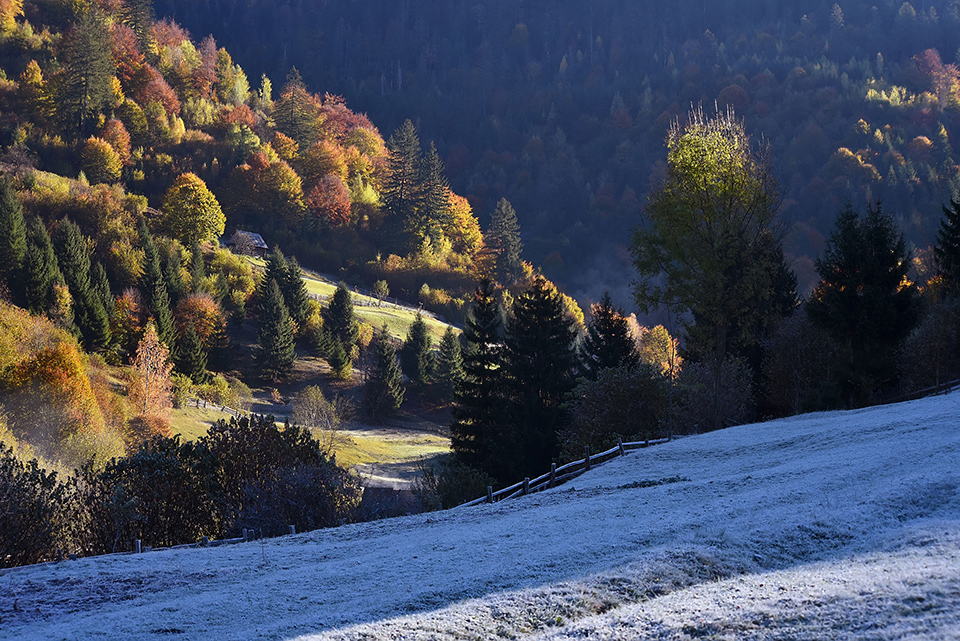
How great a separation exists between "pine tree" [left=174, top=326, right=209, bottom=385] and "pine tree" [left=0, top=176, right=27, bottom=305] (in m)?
16.1

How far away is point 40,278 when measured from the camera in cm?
7338

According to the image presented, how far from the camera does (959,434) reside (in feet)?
49.8

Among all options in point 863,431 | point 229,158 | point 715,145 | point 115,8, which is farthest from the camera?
point 115,8

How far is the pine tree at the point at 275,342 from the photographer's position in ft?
259

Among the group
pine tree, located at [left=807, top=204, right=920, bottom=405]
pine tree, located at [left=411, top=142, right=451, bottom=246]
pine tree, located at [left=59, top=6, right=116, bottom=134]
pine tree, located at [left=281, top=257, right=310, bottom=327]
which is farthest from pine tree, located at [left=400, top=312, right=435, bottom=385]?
pine tree, located at [left=59, top=6, right=116, bottom=134]

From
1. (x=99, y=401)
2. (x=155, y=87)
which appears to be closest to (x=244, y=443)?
(x=99, y=401)

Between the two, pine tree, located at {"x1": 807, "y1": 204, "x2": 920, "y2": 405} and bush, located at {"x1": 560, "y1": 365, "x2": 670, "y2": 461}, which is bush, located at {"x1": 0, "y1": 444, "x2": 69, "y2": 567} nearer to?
bush, located at {"x1": 560, "y1": 365, "x2": 670, "y2": 461}

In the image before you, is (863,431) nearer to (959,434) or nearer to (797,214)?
(959,434)

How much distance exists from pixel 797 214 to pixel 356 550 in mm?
138805

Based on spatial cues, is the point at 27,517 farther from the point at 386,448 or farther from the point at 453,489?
the point at 386,448

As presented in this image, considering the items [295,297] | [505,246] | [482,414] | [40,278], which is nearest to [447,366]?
Answer: [295,297]

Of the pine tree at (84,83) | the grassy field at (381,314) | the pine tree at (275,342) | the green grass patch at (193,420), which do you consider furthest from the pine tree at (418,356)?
the pine tree at (84,83)

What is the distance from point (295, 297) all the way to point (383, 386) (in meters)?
20.0

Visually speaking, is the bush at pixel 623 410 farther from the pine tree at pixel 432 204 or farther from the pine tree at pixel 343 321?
the pine tree at pixel 432 204
